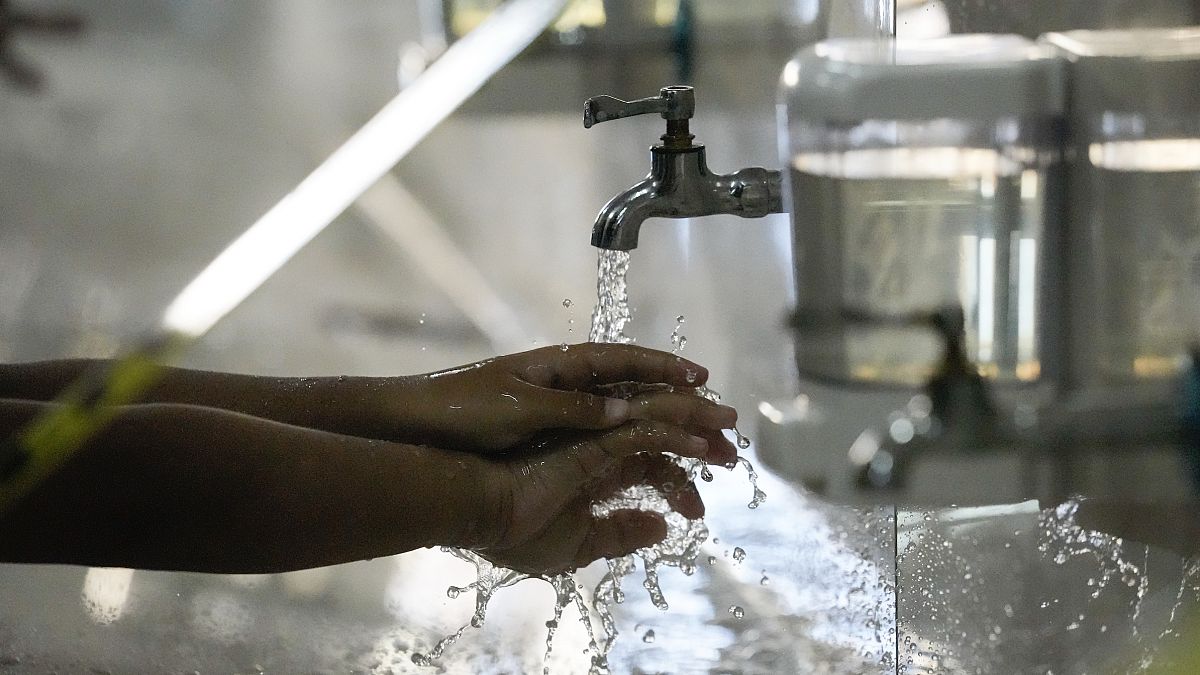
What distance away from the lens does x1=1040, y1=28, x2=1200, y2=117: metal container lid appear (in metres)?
0.61

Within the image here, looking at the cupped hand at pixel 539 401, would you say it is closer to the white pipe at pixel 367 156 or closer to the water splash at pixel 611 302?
the water splash at pixel 611 302

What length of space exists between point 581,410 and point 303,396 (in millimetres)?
170

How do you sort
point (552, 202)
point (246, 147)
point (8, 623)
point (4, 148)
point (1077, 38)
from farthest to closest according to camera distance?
point (246, 147) → point (4, 148) → point (552, 202) → point (8, 623) → point (1077, 38)

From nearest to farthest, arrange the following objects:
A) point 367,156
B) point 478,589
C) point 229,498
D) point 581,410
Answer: point 229,498 → point 581,410 → point 478,589 → point 367,156

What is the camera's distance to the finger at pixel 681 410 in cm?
67

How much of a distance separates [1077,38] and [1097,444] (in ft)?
0.78

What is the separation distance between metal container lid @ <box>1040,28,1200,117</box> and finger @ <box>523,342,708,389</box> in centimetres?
27

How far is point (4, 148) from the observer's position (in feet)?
4.67

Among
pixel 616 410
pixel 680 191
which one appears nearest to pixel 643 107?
pixel 680 191

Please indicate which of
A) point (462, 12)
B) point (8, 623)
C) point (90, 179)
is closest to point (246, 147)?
point (90, 179)

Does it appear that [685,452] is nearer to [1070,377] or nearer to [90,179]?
[1070,377]

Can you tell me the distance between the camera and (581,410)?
66cm

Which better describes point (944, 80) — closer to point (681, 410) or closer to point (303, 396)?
point (681, 410)

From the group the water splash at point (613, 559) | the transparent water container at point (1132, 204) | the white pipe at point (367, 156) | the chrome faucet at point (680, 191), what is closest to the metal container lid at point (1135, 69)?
the transparent water container at point (1132, 204)
